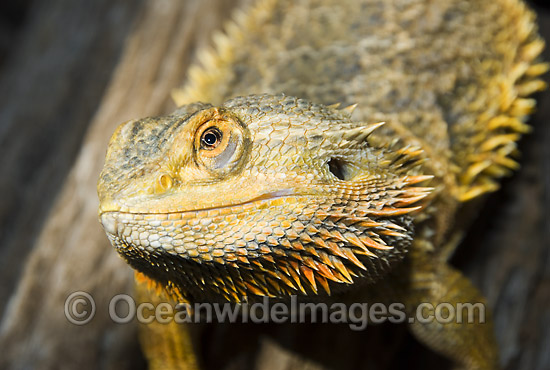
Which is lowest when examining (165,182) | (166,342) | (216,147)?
(166,342)

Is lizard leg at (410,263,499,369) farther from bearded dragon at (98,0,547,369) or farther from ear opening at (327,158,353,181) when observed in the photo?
Answer: ear opening at (327,158,353,181)

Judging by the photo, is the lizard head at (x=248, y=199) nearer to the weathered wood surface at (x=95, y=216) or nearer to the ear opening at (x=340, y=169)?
the ear opening at (x=340, y=169)

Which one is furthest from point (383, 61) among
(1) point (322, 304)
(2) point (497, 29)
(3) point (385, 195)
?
(1) point (322, 304)

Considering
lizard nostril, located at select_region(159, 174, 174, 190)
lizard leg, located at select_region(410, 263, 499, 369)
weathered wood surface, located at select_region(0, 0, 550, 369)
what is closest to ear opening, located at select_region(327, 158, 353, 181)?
lizard nostril, located at select_region(159, 174, 174, 190)

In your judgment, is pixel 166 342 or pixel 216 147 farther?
pixel 166 342

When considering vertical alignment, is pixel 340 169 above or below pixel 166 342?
above

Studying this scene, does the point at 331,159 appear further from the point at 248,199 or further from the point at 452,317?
the point at 452,317

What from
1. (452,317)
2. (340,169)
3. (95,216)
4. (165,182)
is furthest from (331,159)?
(95,216)
